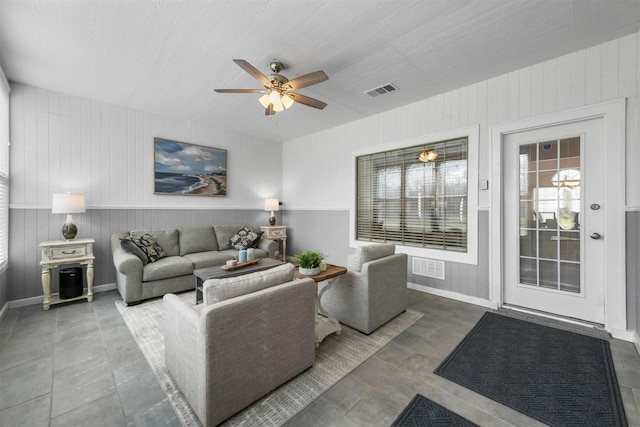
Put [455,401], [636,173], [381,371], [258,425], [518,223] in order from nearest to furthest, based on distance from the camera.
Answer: [258,425], [455,401], [381,371], [636,173], [518,223]

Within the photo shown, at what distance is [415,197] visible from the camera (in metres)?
4.11

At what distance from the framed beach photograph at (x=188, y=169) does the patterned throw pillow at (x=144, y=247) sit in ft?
3.24

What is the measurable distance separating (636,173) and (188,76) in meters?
4.85

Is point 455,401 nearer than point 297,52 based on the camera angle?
Yes

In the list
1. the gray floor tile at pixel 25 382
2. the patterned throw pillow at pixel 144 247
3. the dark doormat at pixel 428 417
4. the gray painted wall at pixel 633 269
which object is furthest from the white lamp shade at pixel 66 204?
the gray painted wall at pixel 633 269

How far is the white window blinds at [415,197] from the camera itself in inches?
144

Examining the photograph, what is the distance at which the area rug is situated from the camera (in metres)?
1.66

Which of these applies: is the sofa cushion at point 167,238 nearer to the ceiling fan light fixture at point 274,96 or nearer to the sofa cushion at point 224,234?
the sofa cushion at point 224,234

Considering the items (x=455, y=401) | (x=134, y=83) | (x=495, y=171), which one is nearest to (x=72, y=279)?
(x=134, y=83)

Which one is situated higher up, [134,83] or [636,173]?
[134,83]

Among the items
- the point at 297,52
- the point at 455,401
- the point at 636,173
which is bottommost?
the point at 455,401

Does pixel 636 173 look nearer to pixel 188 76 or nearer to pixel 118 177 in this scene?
pixel 188 76

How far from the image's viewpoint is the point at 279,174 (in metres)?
6.30

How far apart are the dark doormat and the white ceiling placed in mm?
2947
